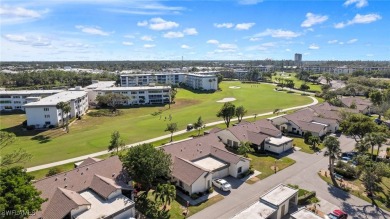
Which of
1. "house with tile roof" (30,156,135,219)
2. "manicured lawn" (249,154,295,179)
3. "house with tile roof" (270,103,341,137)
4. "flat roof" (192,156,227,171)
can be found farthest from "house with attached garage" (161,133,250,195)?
"house with tile roof" (270,103,341,137)

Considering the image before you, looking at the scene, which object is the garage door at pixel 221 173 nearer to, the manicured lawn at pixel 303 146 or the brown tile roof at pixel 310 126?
the manicured lawn at pixel 303 146

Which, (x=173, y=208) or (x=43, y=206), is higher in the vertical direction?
(x=43, y=206)

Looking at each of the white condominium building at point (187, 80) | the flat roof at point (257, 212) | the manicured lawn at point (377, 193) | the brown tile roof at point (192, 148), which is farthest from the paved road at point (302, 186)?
the white condominium building at point (187, 80)

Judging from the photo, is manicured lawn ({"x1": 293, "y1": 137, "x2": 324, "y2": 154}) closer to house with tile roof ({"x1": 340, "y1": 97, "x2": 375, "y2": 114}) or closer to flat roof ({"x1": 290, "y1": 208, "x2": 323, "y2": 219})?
flat roof ({"x1": 290, "y1": 208, "x2": 323, "y2": 219})

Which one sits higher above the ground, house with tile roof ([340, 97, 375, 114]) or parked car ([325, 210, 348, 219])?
house with tile roof ([340, 97, 375, 114])

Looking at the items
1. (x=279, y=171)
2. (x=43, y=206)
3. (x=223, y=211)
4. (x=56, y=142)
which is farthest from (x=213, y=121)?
(x=43, y=206)

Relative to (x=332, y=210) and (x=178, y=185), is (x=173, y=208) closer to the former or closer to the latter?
(x=178, y=185)
